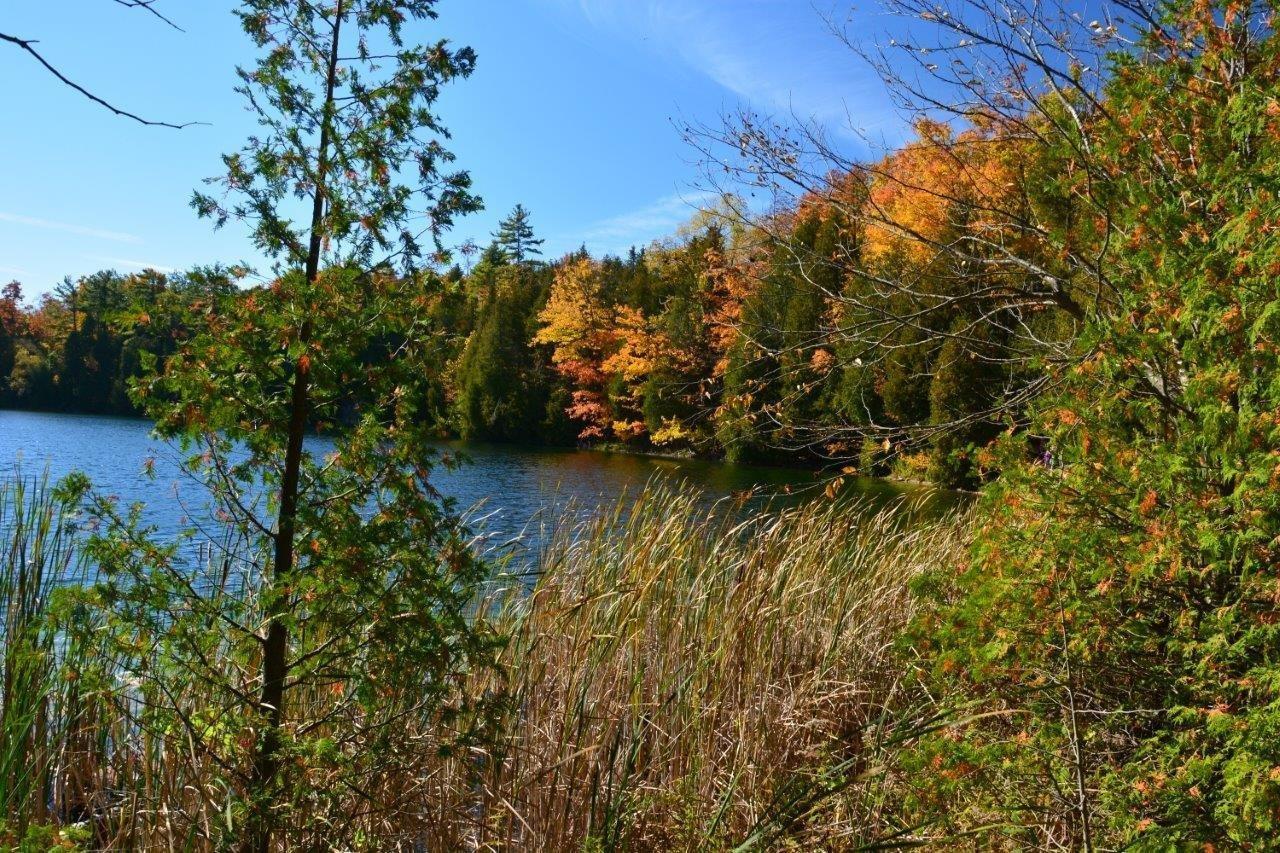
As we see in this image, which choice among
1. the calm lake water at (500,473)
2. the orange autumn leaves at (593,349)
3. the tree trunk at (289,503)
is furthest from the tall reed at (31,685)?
the orange autumn leaves at (593,349)

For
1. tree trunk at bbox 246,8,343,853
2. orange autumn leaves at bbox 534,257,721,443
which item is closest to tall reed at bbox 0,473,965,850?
tree trunk at bbox 246,8,343,853

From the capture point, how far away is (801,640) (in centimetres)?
443

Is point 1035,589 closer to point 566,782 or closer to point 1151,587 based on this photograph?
point 1151,587

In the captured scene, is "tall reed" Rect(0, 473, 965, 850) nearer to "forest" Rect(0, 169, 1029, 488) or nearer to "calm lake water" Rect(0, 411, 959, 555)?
"forest" Rect(0, 169, 1029, 488)

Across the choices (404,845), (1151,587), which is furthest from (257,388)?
(1151,587)

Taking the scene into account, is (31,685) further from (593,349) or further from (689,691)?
(593,349)

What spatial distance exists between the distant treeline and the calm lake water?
1.15m

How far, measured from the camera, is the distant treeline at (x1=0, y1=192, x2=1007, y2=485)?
2.68 meters

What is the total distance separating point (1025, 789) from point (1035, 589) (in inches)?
25.7

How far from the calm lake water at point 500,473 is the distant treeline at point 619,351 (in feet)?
3.78

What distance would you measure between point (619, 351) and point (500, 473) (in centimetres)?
1088

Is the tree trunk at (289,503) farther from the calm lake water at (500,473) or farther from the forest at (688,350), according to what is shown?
the calm lake water at (500,473)

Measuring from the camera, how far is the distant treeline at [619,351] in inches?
105

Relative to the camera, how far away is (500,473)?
24609 millimetres
